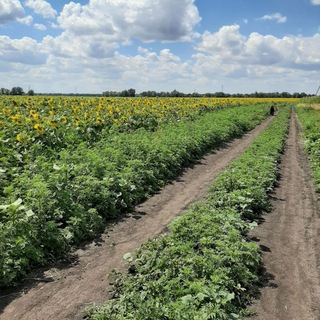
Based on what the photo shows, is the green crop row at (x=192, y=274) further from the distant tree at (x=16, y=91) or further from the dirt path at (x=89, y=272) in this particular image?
the distant tree at (x=16, y=91)

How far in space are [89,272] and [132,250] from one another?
1.02 meters

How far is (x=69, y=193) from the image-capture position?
7.61m

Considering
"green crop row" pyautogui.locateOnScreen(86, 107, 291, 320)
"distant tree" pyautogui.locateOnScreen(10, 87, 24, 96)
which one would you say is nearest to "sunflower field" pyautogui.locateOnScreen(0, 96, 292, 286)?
"green crop row" pyautogui.locateOnScreen(86, 107, 291, 320)

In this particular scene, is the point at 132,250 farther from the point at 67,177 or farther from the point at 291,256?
the point at 291,256

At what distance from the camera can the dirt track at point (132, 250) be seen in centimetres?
508

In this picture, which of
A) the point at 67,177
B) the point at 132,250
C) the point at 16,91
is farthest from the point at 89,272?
the point at 16,91

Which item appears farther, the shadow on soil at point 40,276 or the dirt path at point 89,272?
the shadow on soil at point 40,276

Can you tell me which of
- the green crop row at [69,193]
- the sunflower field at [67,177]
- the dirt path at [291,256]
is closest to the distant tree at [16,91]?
the sunflower field at [67,177]

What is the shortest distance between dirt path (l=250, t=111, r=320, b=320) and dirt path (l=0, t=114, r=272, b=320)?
7.30 ft

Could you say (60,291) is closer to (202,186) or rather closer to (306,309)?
(306,309)

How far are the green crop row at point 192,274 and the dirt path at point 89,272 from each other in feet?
1.19

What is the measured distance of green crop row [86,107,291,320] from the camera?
4.59 m

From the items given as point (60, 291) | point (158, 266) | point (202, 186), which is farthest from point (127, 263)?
point (202, 186)

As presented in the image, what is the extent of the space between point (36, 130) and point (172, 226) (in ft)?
21.7
